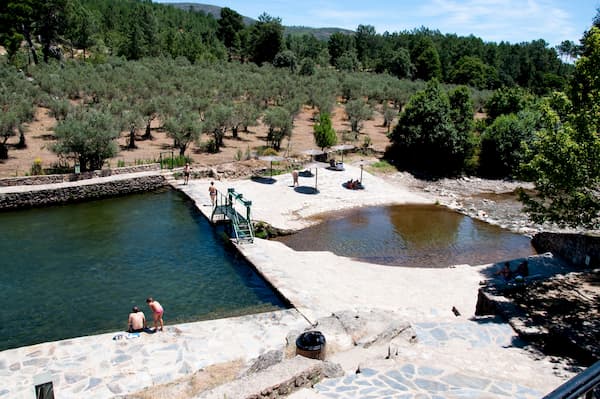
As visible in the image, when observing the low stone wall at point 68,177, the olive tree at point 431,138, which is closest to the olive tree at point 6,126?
the low stone wall at point 68,177

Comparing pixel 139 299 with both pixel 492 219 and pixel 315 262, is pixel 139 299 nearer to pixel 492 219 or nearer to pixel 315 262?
pixel 315 262

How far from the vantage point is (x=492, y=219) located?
94.9ft

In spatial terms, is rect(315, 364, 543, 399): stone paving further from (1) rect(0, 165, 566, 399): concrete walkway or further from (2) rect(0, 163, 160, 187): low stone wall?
(2) rect(0, 163, 160, 187): low stone wall

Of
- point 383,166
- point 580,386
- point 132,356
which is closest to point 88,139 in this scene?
point 132,356

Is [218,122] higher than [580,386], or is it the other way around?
[218,122]

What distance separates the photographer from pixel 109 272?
1886 centimetres

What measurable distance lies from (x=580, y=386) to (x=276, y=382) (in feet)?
19.7

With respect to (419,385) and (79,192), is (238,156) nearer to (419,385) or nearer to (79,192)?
(79,192)

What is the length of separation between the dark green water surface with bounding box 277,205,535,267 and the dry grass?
443 inches

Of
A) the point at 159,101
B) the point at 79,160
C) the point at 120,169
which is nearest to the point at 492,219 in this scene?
the point at 120,169

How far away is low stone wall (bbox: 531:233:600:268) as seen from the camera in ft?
60.2

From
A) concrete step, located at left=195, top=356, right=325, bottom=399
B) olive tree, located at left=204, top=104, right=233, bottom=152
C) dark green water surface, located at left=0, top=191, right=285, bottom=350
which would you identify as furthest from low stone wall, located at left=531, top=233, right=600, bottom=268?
olive tree, located at left=204, top=104, right=233, bottom=152

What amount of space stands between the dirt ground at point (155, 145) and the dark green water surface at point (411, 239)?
11707 millimetres

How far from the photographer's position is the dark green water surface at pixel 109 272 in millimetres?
15461
